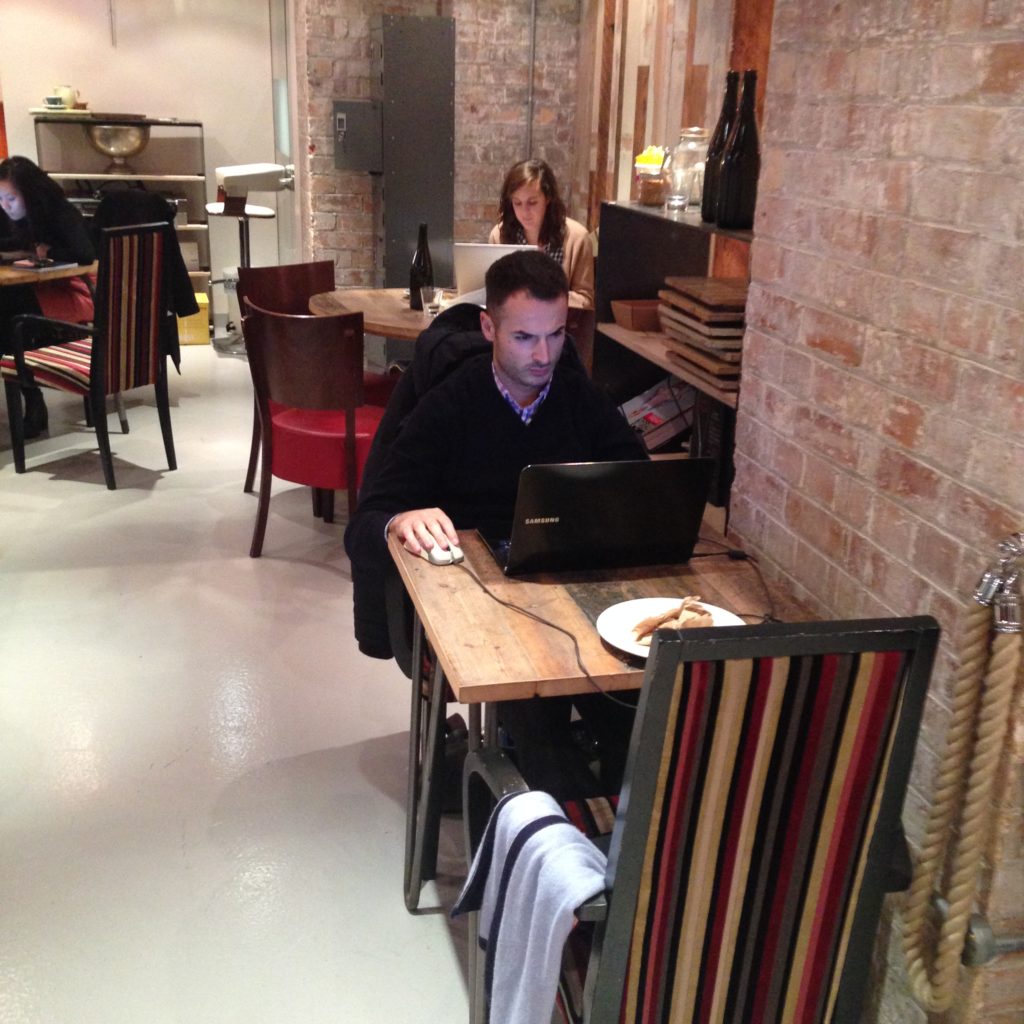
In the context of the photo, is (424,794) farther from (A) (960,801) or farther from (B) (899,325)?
(B) (899,325)

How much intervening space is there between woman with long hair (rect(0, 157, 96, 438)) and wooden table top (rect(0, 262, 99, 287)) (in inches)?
4.8

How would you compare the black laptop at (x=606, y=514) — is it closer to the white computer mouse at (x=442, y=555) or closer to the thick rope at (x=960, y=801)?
the white computer mouse at (x=442, y=555)

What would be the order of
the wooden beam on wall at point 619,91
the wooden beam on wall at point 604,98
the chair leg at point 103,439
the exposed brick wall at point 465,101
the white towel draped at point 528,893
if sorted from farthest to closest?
the exposed brick wall at point 465,101
the wooden beam on wall at point 604,98
the wooden beam on wall at point 619,91
the chair leg at point 103,439
the white towel draped at point 528,893

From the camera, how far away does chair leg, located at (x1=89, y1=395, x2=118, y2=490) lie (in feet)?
15.4

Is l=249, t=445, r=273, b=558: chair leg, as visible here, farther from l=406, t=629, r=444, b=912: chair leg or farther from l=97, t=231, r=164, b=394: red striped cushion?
l=406, t=629, r=444, b=912: chair leg

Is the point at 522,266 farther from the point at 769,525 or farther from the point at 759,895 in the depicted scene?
the point at 759,895

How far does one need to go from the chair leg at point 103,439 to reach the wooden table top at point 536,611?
2.98m

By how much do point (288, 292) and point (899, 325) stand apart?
3385 mm

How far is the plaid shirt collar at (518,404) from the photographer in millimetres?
2314

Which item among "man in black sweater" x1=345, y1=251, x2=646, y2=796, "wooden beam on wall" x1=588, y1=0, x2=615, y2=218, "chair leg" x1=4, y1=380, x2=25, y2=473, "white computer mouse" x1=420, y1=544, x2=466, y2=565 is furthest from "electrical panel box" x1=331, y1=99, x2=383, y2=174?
"white computer mouse" x1=420, y1=544, x2=466, y2=565

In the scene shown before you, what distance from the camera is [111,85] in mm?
7512

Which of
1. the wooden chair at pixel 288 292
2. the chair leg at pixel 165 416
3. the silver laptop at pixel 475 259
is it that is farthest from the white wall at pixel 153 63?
the silver laptop at pixel 475 259

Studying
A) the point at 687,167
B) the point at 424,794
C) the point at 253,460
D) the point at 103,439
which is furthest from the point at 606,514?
the point at 103,439

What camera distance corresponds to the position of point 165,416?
16.1 feet
